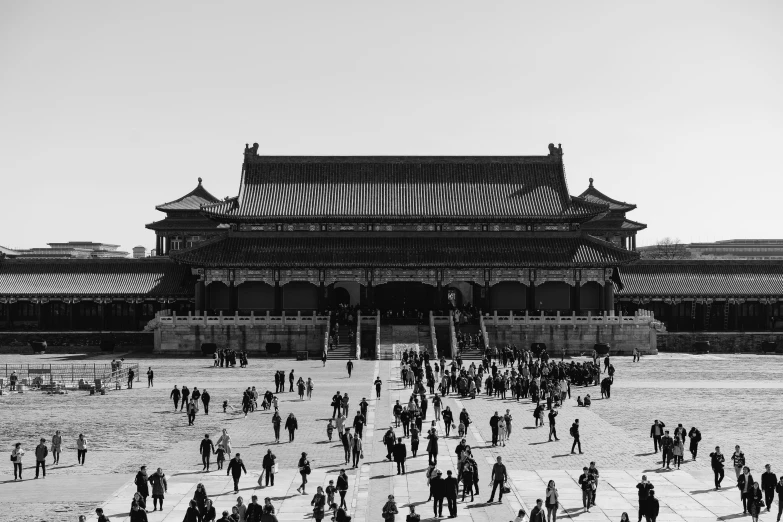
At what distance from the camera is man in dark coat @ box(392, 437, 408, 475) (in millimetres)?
31531

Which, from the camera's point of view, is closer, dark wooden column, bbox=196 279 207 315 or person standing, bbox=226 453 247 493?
person standing, bbox=226 453 247 493

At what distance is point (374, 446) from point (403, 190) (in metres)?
52.1

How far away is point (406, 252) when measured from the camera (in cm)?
8200

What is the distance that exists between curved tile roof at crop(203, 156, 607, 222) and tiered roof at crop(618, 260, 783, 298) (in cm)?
879

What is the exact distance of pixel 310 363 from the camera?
68125 millimetres

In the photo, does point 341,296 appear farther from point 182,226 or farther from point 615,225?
point 615,225

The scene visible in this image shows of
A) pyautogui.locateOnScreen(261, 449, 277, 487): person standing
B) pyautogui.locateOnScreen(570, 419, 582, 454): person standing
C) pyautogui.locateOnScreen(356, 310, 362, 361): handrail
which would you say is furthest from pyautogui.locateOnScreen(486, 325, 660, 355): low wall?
pyautogui.locateOnScreen(261, 449, 277, 487): person standing

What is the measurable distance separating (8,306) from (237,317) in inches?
901

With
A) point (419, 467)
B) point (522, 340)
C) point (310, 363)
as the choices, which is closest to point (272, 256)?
point (310, 363)

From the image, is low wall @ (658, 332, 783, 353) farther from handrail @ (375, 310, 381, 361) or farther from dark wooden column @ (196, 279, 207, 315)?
dark wooden column @ (196, 279, 207, 315)

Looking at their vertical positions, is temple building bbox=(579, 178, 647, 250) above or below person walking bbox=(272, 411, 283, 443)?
above

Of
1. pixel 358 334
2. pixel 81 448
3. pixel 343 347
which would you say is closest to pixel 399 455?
pixel 81 448

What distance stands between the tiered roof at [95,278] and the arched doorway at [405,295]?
16.4m

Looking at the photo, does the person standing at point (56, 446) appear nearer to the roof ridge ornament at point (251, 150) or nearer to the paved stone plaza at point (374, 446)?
the paved stone plaza at point (374, 446)
